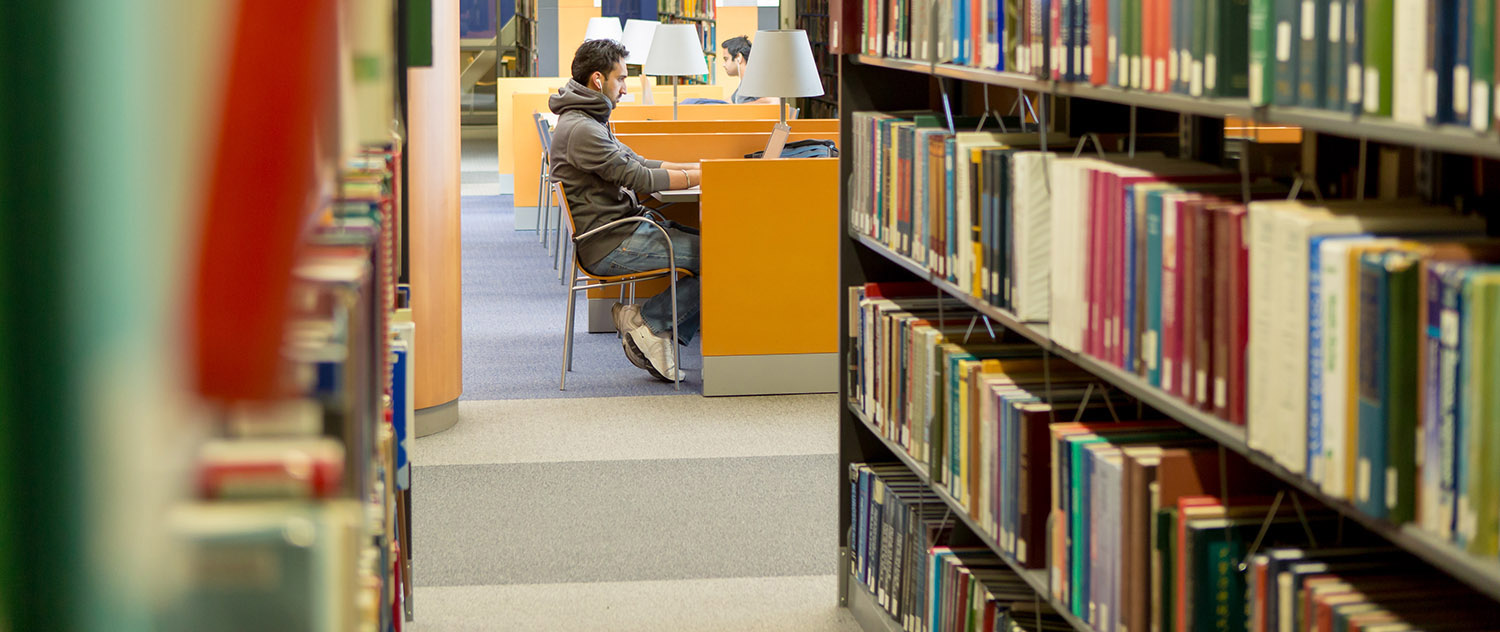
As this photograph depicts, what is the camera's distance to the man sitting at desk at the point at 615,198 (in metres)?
5.14

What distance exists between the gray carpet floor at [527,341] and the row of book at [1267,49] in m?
3.18

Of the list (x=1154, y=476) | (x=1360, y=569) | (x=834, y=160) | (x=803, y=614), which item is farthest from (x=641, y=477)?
(x=1360, y=569)

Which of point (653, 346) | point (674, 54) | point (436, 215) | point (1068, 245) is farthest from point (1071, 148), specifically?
point (674, 54)

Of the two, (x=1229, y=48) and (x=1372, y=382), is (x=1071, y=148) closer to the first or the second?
(x=1229, y=48)

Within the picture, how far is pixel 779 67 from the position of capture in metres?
5.62

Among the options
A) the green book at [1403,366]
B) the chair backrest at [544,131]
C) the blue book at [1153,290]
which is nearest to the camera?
the green book at [1403,366]

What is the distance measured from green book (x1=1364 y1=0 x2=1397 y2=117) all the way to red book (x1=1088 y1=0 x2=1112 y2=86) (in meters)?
0.56

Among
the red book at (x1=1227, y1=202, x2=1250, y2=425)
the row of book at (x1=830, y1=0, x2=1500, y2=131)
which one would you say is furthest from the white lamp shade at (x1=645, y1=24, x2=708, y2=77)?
the red book at (x1=1227, y1=202, x2=1250, y2=425)

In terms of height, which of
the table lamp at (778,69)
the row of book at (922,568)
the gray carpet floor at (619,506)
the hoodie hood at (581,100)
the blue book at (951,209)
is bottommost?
the gray carpet floor at (619,506)

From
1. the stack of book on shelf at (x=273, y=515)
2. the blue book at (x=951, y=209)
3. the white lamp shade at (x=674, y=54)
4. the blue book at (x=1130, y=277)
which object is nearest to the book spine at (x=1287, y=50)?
the blue book at (x=1130, y=277)

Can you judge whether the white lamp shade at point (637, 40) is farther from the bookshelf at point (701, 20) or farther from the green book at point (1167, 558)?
the green book at point (1167, 558)

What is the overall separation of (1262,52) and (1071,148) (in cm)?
81

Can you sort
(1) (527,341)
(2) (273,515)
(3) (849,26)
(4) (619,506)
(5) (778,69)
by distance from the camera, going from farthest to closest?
(1) (527,341) → (5) (778,69) → (4) (619,506) → (3) (849,26) → (2) (273,515)

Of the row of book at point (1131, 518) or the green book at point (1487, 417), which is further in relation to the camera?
the row of book at point (1131, 518)
